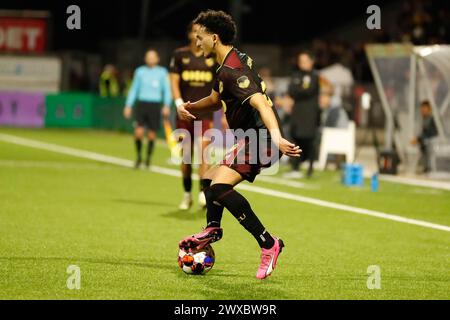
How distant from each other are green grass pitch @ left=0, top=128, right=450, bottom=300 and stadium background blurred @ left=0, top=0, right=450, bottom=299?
0.07 ft

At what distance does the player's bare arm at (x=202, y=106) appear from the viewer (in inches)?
357

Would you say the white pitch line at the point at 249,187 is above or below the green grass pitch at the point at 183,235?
below

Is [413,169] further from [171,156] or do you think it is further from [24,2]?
[24,2]

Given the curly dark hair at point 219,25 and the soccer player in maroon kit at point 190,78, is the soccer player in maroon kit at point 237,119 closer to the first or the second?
the curly dark hair at point 219,25

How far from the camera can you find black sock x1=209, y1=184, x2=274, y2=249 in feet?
28.7

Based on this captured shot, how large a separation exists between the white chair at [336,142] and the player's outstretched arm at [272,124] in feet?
43.5

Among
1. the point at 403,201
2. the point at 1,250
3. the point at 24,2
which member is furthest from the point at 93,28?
the point at 1,250

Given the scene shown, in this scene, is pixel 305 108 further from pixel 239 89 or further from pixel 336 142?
pixel 239 89

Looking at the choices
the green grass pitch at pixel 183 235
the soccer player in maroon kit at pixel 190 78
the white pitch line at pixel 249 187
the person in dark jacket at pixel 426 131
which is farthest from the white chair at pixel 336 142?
the soccer player in maroon kit at pixel 190 78

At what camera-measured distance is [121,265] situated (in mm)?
9289

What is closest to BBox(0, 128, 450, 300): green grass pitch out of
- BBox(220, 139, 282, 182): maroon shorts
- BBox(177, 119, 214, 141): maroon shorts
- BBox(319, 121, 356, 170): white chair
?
BBox(220, 139, 282, 182): maroon shorts

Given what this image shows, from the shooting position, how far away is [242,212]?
8758 millimetres

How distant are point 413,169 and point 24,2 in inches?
1171

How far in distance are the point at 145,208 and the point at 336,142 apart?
8504 millimetres
